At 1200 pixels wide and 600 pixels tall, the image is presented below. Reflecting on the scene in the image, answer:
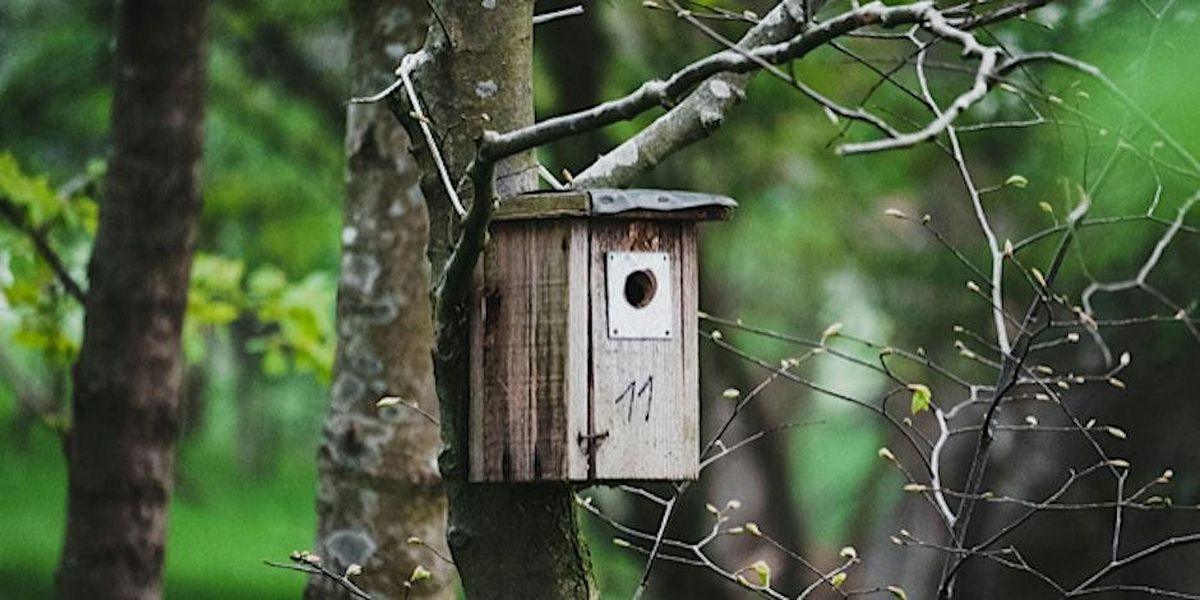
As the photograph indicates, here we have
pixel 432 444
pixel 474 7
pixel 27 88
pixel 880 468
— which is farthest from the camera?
pixel 880 468

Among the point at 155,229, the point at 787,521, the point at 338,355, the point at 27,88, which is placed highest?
the point at 27,88

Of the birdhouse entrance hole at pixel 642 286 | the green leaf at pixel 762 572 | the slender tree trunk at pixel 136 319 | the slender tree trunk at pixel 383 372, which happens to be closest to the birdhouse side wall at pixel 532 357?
the birdhouse entrance hole at pixel 642 286

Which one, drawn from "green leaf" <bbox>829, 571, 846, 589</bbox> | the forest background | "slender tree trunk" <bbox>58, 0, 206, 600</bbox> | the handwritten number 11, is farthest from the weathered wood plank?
"slender tree trunk" <bbox>58, 0, 206, 600</bbox>

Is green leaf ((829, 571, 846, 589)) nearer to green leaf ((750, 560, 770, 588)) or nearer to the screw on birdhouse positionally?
green leaf ((750, 560, 770, 588))

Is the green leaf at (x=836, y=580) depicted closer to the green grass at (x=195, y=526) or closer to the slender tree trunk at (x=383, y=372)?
the slender tree trunk at (x=383, y=372)

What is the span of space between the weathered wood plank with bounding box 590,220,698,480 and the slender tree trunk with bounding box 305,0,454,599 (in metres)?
1.61

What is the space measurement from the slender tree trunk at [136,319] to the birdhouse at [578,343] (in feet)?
8.17

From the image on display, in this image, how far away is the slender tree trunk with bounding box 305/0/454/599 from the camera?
4723mm

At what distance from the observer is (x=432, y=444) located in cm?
475

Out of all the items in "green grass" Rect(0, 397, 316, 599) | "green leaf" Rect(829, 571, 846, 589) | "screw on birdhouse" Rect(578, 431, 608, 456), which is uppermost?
"screw on birdhouse" Rect(578, 431, 608, 456)

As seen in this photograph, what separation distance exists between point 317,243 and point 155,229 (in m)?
6.36

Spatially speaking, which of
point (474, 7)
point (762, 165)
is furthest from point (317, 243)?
point (474, 7)

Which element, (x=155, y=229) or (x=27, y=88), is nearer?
(x=155, y=229)

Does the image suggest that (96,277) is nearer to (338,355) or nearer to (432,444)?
(338,355)
